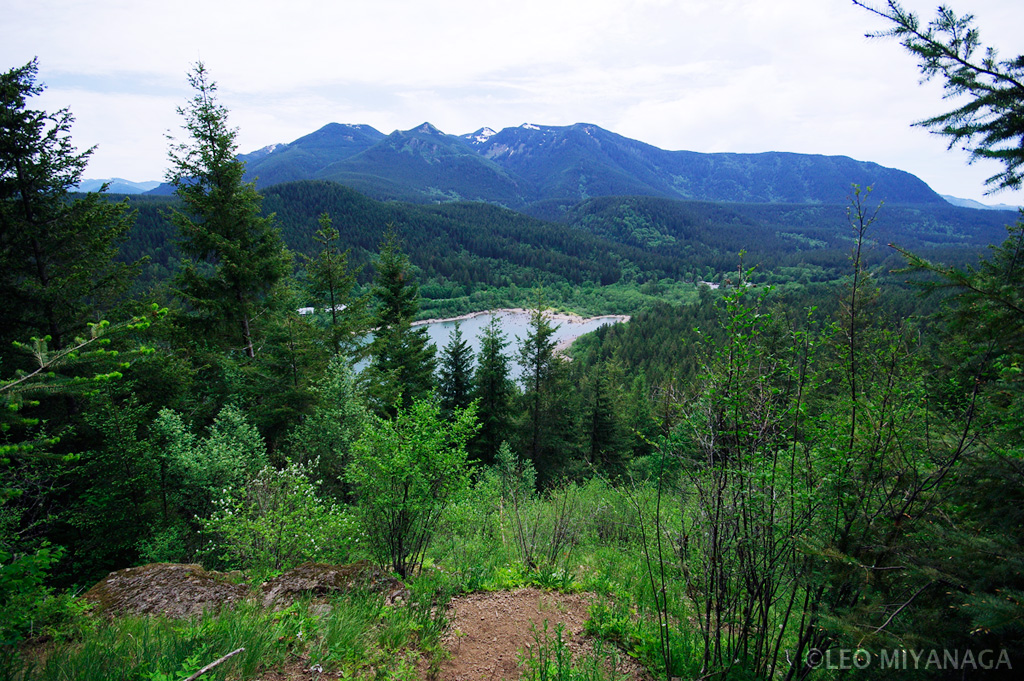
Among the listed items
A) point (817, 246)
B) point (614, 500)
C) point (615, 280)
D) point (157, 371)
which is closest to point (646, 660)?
point (614, 500)

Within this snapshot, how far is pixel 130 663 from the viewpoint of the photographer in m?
3.05

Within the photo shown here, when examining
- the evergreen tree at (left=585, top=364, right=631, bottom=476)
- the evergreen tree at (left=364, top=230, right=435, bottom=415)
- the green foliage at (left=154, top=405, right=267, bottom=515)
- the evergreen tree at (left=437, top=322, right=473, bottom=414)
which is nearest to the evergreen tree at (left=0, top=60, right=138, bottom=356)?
the green foliage at (left=154, top=405, right=267, bottom=515)

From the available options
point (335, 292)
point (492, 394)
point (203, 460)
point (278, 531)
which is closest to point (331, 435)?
point (203, 460)

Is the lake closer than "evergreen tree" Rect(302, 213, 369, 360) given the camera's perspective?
No

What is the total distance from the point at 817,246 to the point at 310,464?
787ft

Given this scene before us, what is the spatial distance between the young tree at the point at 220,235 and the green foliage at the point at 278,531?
711cm

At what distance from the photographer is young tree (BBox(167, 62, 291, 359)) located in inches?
462

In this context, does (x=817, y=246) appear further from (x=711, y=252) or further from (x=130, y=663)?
(x=130, y=663)

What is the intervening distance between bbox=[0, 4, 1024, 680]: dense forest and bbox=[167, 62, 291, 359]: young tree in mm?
81

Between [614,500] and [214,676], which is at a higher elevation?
[214,676]

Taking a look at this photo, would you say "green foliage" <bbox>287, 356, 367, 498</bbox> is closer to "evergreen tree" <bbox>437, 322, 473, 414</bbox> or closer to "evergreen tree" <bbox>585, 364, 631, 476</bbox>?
"evergreen tree" <bbox>437, 322, 473, 414</bbox>

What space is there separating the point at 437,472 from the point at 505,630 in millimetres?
1913

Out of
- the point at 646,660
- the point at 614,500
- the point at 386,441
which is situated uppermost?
the point at 386,441

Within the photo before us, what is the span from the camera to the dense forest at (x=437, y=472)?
9.37 feet
